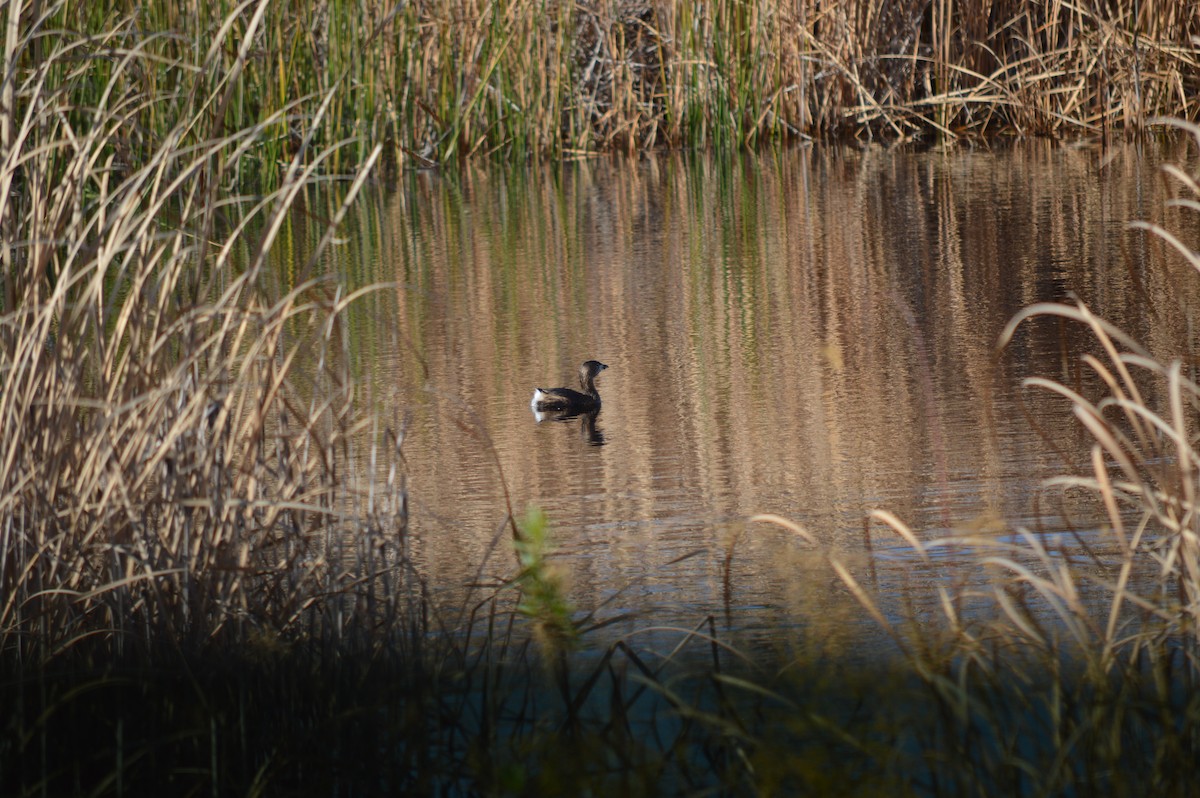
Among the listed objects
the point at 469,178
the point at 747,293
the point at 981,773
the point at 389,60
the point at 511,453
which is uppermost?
the point at 389,60

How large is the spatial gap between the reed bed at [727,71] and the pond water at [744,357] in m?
0.92

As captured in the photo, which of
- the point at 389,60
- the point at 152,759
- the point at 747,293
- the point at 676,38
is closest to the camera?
the point at 152,759

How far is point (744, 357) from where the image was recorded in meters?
5.13

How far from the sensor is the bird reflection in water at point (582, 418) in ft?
14.3

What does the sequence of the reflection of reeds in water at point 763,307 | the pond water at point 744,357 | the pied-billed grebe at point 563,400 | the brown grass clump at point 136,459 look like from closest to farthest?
the brown grass clump at point 136,459
the pond water at point 744,357
the reflection of reeds in water at point 763,307
the pied-billed grebe at point 563,400

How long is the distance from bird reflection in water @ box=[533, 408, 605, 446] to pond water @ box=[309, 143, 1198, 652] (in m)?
0.01

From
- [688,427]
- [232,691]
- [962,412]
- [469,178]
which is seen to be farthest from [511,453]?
[469,178]

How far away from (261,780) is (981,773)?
0.92 m

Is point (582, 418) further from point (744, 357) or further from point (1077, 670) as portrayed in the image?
point (1077, 670)

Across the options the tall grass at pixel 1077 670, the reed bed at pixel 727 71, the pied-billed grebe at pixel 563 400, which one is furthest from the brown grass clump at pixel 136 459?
the reed bed at pixel 727 71

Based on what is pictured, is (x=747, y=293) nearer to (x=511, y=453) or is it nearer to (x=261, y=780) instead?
(x=511, y=453)

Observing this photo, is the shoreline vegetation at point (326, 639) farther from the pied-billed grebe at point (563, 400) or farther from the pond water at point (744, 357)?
the pied-billed grebe at point (563, 400)

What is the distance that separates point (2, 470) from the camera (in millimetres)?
2521

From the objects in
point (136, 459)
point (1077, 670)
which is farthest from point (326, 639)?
point (1077, 670)
